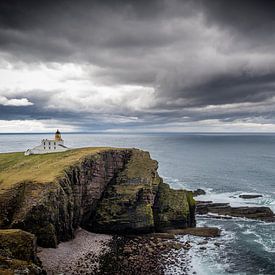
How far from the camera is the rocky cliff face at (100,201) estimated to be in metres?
52.6

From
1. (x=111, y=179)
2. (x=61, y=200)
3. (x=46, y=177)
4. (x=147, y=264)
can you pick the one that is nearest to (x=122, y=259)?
(x=147, y=264)

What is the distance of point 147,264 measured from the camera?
5009 cm

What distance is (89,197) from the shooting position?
70.1 m

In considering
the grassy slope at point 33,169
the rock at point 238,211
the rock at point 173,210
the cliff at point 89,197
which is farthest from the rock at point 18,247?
the rock at point 238,211

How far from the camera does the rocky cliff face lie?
52562 millimetres

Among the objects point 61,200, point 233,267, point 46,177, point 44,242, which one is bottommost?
point 233,267

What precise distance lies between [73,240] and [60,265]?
10.7 meters

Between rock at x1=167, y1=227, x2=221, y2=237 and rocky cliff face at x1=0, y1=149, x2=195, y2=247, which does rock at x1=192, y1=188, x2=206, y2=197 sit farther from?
rock at x1=167, y1=227, x2=221, y2=237

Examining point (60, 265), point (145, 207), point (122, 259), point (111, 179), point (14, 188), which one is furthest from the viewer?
point (111, 179)

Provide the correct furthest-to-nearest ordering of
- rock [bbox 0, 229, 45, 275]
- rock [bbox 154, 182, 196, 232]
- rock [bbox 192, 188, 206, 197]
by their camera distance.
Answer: rock [bbox 192, 188, 206, 197] < rock [bbox 154, 182, 196, 232] < rock [bbox 0, 229, 45, 275]

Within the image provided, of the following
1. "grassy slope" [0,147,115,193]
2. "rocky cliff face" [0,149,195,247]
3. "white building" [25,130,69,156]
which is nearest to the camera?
"rocky cliff face" [0,149,195,247]

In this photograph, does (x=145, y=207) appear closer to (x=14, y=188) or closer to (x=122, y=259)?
(x=122, y=259)

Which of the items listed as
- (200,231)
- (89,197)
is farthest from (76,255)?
(200,231)

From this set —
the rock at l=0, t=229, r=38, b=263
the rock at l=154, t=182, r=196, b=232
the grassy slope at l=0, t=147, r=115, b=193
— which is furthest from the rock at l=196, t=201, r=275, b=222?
the rock at l=0, t=229, r=38, b=263
